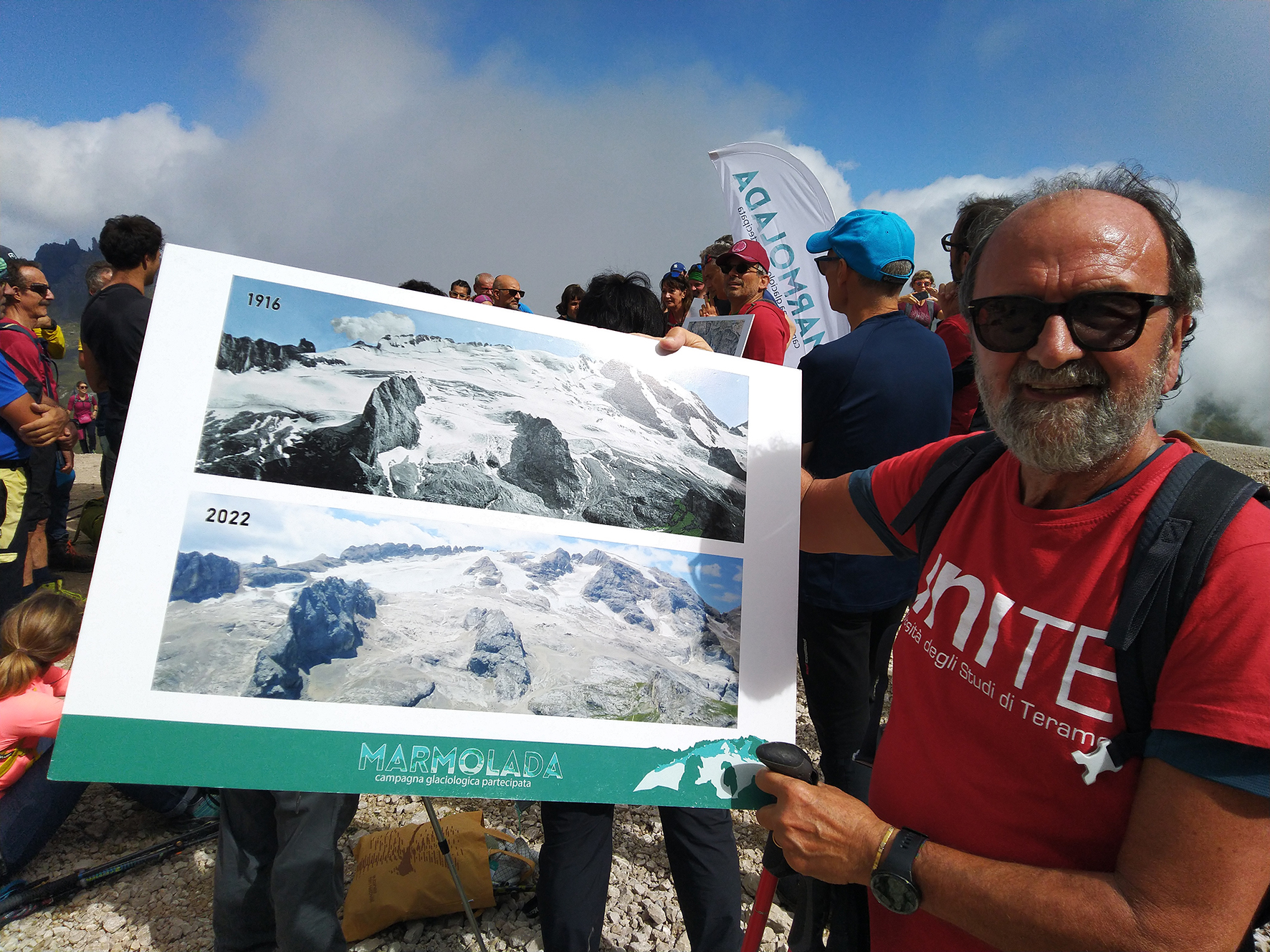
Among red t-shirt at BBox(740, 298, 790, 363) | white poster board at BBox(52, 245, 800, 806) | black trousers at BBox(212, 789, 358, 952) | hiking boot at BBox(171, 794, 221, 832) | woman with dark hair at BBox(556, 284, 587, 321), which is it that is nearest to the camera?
white poster board at BBox(52, 245, 800, 806)

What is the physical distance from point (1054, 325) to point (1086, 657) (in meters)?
0.52

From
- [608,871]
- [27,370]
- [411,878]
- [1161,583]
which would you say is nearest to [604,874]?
[608,871]

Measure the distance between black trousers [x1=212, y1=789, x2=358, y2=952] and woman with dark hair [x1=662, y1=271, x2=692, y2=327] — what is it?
4.73 m

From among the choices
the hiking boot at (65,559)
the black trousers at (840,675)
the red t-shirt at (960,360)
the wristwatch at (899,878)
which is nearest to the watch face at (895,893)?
the wristwatch at (899,878)

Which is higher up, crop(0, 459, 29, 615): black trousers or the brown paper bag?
crop(0, 459, 29, 615): black trousers

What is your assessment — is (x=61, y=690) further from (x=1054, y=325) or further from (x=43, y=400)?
(x=1054, y=325)

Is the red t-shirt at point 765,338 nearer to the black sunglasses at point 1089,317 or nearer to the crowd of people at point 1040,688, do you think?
the crowd of people at point 1040,688

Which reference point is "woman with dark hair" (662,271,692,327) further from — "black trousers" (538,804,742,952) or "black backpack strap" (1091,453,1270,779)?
"black backpack strap" (1091,453,1270,779)

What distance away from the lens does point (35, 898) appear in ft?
7.86

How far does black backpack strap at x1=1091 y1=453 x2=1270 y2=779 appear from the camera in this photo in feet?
2.79

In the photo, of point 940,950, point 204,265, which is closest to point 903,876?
point 940,950

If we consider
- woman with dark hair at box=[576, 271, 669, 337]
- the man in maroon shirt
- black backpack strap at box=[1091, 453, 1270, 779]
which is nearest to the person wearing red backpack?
woman with dark hair at box=[576, 271, 669, 337]

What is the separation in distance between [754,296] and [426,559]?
2.68 metres

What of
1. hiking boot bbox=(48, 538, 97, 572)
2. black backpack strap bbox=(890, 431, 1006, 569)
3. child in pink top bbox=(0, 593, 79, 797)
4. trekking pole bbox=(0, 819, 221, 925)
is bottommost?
trekking pole bbox=(0, 819, 221, 925)
